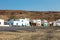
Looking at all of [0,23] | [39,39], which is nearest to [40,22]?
[0,23]

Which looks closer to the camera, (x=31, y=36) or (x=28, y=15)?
(x=31, y=36)

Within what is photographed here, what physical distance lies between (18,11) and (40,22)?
73577mm

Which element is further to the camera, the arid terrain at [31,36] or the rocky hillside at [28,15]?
the rocky hillside at [28,15]

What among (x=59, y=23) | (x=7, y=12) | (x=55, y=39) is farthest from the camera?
(x=7, y=12)

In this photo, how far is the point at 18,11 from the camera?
6132 inches

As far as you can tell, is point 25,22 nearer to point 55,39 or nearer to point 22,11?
point 55,39

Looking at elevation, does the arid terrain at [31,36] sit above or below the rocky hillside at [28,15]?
below

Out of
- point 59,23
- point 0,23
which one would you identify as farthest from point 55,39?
point 59,23

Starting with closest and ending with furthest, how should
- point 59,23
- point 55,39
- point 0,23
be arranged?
point 55,39
point 0,23
point 59,23

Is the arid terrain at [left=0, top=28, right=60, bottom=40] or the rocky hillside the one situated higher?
the rocky hillside

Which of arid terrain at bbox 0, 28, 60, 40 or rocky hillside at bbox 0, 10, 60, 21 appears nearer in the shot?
arid terrain at bbox 0, 28, 60, 40

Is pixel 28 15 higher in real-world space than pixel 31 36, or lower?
higher

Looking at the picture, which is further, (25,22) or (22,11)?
(22,11)

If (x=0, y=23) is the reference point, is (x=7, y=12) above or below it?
above
